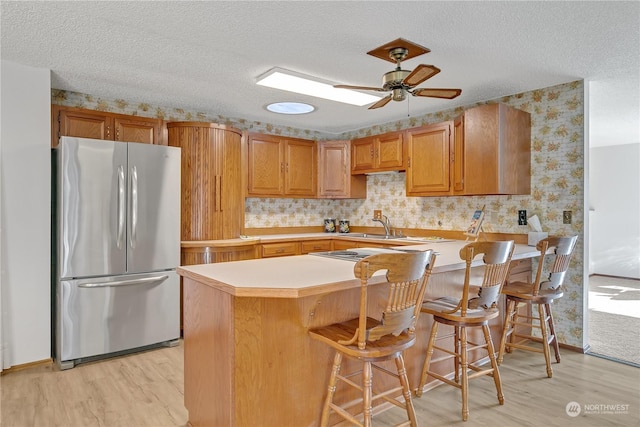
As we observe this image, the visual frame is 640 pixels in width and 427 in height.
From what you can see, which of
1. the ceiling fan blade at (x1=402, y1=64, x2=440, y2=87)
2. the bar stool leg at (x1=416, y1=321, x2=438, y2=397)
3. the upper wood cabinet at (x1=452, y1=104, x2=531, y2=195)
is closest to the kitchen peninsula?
the bar stool leg at (x1=416, y1=321, x2=438, y2=397)

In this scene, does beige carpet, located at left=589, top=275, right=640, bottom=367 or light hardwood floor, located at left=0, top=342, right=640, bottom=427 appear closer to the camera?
light hardwood floor, located at left=0, top=342, right=640, bottom=427

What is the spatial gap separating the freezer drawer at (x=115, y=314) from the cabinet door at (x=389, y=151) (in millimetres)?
2672

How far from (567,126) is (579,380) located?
6.87ft

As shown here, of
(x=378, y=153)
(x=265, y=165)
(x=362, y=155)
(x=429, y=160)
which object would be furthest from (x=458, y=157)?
(x=265, y=165)

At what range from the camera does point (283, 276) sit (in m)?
1.83

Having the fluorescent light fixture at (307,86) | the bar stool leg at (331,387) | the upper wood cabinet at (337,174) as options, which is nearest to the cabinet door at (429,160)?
the fluorescent light fixture at (307,86)

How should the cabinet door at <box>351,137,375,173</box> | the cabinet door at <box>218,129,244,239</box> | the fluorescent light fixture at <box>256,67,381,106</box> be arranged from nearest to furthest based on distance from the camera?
the fluorescent light fixture at <box>256,67,381,106</box>, the cabinet door at <box>218,129,244,239</box>, the cabinet door at <box>351,137,375,173</box>

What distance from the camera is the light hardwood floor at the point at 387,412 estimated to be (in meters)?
2.24

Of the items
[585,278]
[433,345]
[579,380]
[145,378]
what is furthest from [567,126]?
[145,378]

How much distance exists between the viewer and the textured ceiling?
2172 mm

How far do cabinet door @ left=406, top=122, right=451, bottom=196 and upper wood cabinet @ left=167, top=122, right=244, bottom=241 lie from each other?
2009 millimetres

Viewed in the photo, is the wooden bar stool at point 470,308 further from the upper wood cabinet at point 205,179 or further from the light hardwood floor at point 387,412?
the upper wood cabinet at point 205,179

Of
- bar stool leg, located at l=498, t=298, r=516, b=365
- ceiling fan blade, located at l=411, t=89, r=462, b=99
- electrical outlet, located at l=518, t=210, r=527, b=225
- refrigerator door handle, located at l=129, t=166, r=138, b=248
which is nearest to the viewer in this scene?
ceiling fan blade, located at l=411, t=89, r=462, b=99

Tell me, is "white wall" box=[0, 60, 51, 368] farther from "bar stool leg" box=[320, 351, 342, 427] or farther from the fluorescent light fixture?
"bar stool leg" box=[320, 351, 342, 427]
